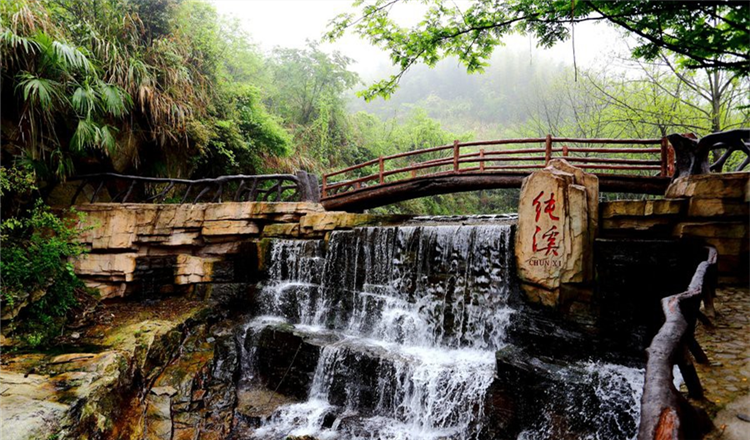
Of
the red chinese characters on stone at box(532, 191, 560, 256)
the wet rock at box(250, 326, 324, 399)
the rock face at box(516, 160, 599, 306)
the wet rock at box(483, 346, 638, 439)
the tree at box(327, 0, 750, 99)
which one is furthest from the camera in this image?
the wet rock at box(250, 326, 324, 399)

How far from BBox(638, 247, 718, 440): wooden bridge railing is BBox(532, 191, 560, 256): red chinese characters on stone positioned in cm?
207

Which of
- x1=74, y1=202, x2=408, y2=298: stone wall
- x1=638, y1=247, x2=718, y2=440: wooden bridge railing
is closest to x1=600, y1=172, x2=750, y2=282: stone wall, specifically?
x1=638, y1=247, x2=718, y2=440: wooden bridge railing

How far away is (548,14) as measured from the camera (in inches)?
133

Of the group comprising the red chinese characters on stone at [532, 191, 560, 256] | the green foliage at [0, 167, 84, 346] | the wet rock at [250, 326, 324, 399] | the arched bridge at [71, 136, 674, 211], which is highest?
the arched bridge at [71, 136, 674, 211]

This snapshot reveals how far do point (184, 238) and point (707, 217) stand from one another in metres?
8.93

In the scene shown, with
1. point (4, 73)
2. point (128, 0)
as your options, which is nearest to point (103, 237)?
→ point (4, 73)

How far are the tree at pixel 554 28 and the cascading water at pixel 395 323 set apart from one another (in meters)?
2.95

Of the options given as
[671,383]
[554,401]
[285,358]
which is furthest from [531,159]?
[671,383]

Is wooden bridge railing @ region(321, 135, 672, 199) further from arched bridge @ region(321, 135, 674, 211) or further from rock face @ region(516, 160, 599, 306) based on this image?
rock face @ region(516, 160, 599, 306)

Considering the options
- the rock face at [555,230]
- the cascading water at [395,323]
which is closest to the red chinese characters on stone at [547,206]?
the rock face at [555,230]

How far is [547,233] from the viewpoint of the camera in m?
4.93

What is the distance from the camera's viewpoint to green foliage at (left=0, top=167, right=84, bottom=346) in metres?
5.25

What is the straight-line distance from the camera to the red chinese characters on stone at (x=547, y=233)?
484cm

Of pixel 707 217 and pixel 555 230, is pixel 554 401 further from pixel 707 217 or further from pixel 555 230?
pixel 707 217
